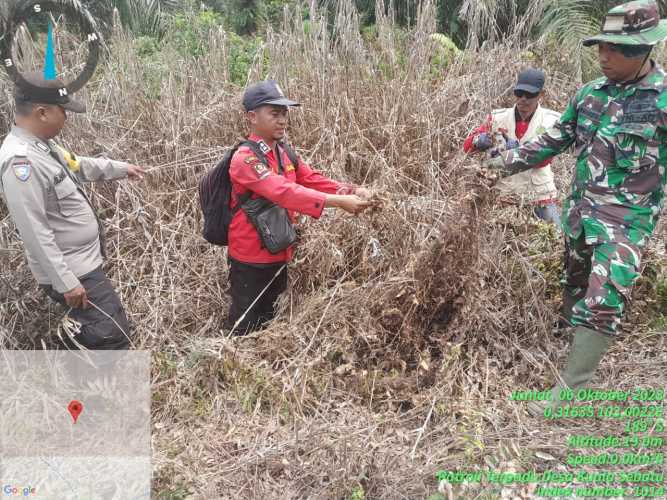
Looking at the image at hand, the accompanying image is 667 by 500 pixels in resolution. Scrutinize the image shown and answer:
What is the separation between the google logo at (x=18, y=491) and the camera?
2.19 meters

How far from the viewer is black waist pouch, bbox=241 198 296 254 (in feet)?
8.79

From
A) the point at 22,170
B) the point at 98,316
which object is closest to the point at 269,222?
the point at 98,316

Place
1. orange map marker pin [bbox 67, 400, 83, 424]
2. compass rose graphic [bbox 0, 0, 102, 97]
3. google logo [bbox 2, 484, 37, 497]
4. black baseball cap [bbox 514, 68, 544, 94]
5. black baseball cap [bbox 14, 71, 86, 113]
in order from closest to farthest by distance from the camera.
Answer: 1. google logo [bbox 2, 484, 37, 497]
2. black baseball cap [bbox 14, 71, 86, 113]
3. orange map marker pin [bbox 67, 400, 83, 424]
4. black baseball cap [bbox 514, 68, 544, 94]
5. compass rose graphic [bbox 0, 0, 102, 97]

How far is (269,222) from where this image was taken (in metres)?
2.69

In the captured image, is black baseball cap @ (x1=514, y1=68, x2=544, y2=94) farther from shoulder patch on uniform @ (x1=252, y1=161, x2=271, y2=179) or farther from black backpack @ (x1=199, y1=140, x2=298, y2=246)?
shoulder patch on uniform @ (x1=252, y1=161, x2=271, y2=179)

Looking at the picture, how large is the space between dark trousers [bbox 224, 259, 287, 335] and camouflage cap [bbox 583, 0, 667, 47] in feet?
6.26

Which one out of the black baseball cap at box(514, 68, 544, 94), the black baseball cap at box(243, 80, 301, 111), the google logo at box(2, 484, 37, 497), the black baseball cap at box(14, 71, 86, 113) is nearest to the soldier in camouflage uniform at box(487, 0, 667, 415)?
the black baseball cap at box(514, 68, 544, 94)

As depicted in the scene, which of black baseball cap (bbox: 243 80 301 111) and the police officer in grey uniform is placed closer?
the police officer in grey uniform

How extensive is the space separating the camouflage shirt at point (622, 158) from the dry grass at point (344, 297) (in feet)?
1.56

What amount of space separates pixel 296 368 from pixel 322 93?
2.26 meters

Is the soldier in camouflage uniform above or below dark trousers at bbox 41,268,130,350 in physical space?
above

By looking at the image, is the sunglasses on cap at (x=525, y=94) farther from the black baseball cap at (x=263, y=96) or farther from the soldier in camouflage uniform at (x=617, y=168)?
the black baseball cap at (x=263, y=96)

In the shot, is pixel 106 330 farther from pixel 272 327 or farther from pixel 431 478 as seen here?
pixel 431 478

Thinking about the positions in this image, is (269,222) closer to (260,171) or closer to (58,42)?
(260,171)
